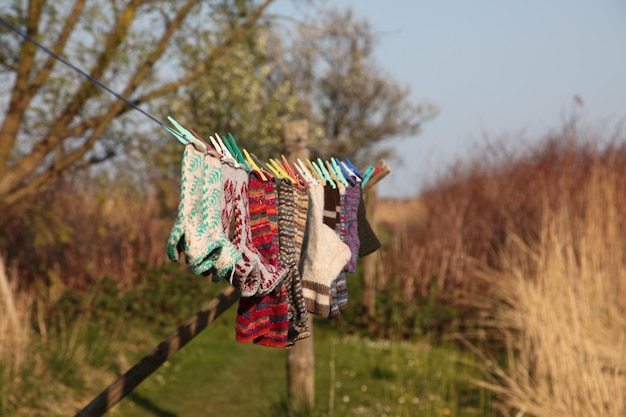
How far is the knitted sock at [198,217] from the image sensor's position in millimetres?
2562

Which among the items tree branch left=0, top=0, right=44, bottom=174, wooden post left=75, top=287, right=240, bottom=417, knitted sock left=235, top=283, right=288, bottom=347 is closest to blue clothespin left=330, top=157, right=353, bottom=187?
wooden post left=75, top=287, right=240, bottom=417

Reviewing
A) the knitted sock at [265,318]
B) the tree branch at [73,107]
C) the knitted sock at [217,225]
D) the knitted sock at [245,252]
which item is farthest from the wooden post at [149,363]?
the tree branch at [73,107]

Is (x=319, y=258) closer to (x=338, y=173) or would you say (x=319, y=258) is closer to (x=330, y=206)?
(x=330, y=206)

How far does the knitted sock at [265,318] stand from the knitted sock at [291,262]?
128 mm

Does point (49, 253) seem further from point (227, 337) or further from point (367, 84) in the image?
point (367, 84)

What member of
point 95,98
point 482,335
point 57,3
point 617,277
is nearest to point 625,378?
point 617,277

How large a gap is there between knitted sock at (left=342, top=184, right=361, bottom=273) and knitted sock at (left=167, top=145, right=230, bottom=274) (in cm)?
124

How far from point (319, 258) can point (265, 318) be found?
474mm

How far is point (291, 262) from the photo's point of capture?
10.6ft

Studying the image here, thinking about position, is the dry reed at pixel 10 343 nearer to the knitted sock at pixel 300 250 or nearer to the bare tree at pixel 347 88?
the knitted sock at pixel 300 250

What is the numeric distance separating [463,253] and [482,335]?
1.66m

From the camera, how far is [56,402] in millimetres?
6836

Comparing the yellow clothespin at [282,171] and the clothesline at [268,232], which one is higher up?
the yellow clothespin at [282,171]

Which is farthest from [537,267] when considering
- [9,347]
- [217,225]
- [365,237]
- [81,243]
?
[81,243]
